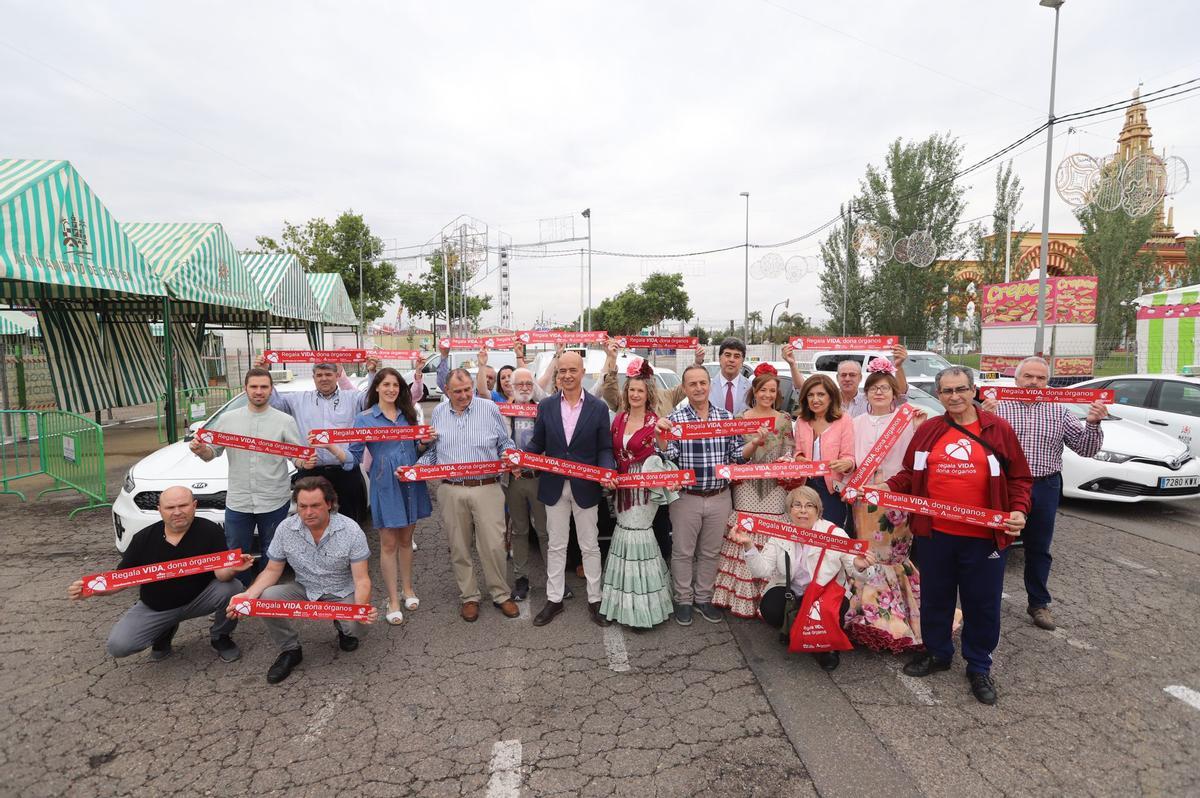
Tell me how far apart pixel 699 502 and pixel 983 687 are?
1.95m

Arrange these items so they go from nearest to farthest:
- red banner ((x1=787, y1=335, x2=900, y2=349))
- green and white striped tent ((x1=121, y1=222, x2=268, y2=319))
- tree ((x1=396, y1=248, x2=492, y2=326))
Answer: red banner ((x1=787, y1=335, x2=900, y2=349)), green and white striped tent ((x1=121, y1=222, x2=268, y2=319)), tree ((x1=396, y1=248, x2=492, y2=326))

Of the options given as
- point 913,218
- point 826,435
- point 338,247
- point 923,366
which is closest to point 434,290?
point 338,247

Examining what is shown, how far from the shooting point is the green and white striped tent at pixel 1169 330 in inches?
579

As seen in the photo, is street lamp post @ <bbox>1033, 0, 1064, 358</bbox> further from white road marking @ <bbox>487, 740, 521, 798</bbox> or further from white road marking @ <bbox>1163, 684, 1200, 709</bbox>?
white road marking @ <bbox>487, 740, 521, 798</bbox>

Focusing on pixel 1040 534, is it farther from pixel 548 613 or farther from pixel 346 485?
pixel 346 485

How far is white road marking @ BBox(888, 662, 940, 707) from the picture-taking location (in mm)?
3439

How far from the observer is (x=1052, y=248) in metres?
34.4

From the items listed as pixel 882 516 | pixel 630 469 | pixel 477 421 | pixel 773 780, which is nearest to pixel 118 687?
pixel 477 421

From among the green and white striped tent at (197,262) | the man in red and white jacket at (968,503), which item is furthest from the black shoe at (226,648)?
the green and white striped tent at (197,262)

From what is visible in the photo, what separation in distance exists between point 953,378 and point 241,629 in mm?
5209

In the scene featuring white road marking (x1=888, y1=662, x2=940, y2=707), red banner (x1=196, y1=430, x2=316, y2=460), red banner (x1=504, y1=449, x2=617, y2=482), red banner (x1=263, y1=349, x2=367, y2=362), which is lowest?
white road marking (x1=888, y1=662, x2=940, y2=707)

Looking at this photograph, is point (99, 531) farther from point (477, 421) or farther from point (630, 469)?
point (630, 469)

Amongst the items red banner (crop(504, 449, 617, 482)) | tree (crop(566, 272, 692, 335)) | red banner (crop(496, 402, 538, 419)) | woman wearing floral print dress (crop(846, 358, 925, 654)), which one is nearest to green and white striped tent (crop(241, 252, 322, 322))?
red banner (crop(496, 402, 538, 419))

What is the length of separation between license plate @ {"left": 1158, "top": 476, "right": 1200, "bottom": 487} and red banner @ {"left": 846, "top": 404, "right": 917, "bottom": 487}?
535 centimetres
